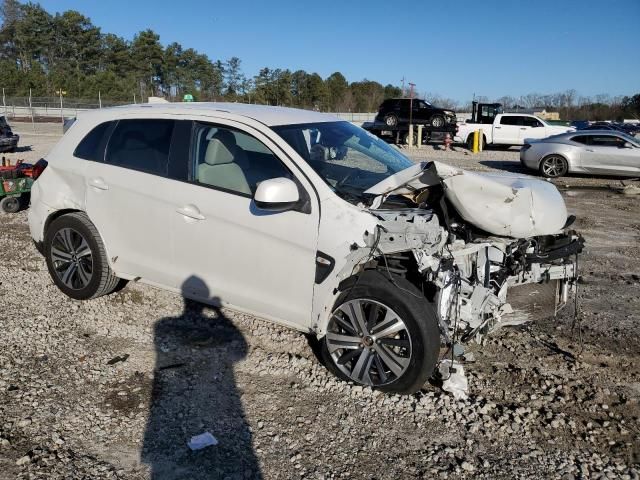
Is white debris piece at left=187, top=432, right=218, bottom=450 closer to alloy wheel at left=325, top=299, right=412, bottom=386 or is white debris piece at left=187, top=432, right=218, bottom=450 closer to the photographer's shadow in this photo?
the photographer's shadow

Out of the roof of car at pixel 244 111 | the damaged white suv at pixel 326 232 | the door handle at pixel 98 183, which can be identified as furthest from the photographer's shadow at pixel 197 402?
the roof of car at pixel 244 111

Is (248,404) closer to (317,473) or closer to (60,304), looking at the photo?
(317,473)

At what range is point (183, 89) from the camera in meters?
69.5

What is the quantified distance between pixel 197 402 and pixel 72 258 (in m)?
2.28

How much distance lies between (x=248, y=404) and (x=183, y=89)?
70570 millimetres

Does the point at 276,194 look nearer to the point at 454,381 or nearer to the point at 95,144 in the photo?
the point at 454,381

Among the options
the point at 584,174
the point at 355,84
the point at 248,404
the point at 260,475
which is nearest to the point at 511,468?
the point at 260,475

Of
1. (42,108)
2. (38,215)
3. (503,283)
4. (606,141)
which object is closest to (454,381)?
(503,283)

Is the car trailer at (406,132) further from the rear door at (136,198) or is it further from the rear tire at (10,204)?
the rear door at (136,198)

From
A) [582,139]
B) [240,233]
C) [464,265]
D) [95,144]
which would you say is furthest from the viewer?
[582,139]

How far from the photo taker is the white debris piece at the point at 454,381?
3.79 m

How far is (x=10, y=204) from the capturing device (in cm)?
951

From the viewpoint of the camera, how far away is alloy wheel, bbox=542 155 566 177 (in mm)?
16047

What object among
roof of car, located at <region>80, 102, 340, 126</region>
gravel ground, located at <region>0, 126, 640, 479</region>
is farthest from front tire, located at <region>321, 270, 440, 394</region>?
roof of car, located at <region>80, 102, 340, 126</region>
